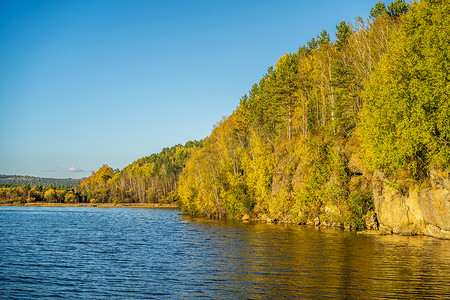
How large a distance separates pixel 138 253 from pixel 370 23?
46.9 m

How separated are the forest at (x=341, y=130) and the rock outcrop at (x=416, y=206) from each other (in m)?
1.01

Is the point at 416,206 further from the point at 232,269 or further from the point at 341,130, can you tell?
the point at 232,269

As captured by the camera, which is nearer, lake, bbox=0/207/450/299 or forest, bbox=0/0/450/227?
lake, bbox=0/207/450/299

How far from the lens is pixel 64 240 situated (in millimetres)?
41906

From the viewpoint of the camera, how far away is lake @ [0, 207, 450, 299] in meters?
19.1

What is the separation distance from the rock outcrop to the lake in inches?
93.5

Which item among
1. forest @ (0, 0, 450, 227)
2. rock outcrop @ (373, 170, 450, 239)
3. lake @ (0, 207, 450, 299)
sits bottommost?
lake @ (0, 207, 450, 299)

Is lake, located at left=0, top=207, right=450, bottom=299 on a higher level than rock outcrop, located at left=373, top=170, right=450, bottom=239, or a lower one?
lower

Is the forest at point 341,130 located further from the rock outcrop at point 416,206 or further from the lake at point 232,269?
the lake at point 232,269

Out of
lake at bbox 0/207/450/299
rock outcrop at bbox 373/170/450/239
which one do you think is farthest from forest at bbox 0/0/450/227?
lake at bbox 0/207/450/299

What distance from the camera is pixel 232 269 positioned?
82.2ft

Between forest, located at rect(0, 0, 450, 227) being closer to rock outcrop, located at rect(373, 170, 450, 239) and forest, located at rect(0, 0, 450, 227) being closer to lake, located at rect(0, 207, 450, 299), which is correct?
rock outcrop, located at rect(373, 170, 450, 239)

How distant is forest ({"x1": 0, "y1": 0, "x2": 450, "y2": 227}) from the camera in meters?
35.1

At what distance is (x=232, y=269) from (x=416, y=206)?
84.6 ft
